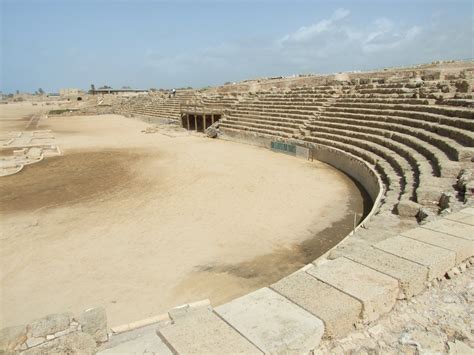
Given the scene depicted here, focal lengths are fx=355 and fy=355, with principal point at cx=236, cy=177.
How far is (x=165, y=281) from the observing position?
6.14m

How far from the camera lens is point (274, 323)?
2768 millimetres

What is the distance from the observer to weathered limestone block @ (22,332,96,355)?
2.94 m

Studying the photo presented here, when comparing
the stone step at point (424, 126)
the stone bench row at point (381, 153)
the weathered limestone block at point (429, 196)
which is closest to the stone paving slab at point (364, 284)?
the weathered limestone block at point (429, 196)

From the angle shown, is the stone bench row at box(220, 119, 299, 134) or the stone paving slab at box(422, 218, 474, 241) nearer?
the stone paving slab at box(422, 218, 474, 241)

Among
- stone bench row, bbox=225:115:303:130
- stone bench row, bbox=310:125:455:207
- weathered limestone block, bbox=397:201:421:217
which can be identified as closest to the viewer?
weathered limestone block, bbox=397:201:421:217

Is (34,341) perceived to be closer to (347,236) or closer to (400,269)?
(400,269)

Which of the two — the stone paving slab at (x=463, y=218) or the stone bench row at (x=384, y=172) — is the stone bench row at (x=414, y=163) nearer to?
the stone bench row at (x=384, y=172)

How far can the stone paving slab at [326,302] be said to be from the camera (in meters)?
2.80

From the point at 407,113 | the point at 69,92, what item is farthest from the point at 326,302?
the point at 69,92

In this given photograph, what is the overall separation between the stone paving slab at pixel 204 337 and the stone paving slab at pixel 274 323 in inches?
2.7

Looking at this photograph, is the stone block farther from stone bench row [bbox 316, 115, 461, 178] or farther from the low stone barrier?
stone bench row [bbox 316, 115, 461, 178]

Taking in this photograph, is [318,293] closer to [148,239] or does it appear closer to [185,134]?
[148,239]

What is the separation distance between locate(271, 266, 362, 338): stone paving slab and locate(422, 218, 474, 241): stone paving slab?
2040 millimetres

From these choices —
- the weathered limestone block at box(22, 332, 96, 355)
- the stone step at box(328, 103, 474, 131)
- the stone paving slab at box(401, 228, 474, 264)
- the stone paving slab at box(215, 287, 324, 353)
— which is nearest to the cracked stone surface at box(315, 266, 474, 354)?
the stone paving slab at box(215, 287, 324, 353)
